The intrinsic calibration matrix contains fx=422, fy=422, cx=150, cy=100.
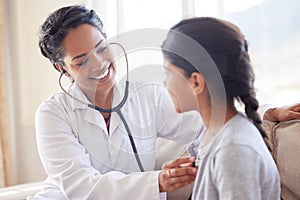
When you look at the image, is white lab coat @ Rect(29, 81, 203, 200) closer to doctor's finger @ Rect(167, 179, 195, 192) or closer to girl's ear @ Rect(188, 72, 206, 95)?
doctor's finger @ Rect(167, 179, 195, 192)

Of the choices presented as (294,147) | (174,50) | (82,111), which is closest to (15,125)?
(82,111)

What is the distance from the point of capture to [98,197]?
3.75 ft

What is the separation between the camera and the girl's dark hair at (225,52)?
2.61 ft

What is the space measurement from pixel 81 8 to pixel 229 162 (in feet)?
2.43

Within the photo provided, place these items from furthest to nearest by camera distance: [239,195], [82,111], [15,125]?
[15,125], [82,111], [239,195]

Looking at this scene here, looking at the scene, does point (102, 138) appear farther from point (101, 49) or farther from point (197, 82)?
point (197, 82)

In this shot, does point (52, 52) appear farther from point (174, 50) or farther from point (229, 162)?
point (229, 162)

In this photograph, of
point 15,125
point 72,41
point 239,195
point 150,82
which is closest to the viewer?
point 239,195

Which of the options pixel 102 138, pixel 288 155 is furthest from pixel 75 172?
pixel 288 155

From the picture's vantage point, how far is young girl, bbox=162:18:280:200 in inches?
30.1

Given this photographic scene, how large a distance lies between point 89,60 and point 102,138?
0.85 feet

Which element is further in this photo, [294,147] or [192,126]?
[294,147]

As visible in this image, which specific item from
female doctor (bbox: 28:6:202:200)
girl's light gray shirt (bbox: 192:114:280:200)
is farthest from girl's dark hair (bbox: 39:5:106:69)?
girl's light gray shirt (bbox: 192:114:280:200)

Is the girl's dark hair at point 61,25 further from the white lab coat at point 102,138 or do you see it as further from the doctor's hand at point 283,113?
the doctor's hand at point 283,113
